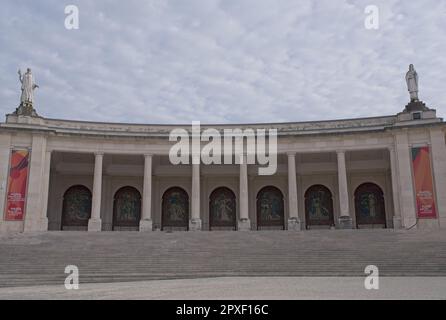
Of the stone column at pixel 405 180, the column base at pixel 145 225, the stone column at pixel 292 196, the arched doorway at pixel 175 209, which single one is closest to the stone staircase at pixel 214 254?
the stone column at pixel 405 180

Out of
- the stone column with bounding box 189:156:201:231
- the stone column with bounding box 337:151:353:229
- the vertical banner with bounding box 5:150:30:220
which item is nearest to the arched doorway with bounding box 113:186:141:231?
the stone column with bounding box 189:156:201:231

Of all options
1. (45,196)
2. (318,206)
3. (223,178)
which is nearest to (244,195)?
(223,178)

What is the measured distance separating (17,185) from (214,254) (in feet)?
61.8

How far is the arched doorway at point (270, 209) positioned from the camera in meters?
43.5

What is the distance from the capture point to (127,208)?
43.9m

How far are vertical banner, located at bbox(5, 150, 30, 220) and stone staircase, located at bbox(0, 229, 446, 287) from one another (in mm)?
5921

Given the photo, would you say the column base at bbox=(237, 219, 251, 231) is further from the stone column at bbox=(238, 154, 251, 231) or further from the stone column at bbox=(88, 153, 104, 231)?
the stone column at bbox=(88, 153, 104, 231)

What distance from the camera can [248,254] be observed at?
24.4 m

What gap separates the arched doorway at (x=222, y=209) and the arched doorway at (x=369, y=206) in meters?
11.6

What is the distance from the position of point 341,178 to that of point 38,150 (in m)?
24.5

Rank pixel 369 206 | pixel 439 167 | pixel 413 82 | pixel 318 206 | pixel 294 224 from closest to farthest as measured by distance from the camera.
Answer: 1. pixel 439 167
2. pixel 294 224
3. pixel 413 82
4. pixel 369 206
5. pixel 318 206

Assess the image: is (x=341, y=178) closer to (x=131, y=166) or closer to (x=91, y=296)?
(x=131, y=166)

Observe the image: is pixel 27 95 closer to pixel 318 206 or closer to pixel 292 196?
pixel 292 196

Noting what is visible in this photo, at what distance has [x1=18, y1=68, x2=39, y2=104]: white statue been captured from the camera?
3750cm
